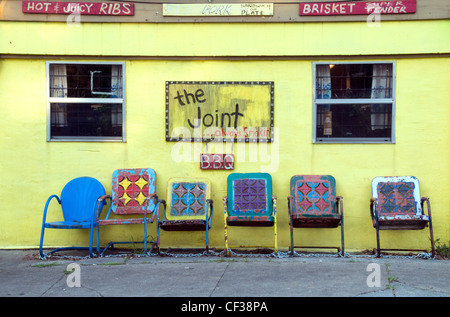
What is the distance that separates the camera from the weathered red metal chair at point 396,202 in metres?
7.51

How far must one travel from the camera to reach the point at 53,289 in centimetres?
607

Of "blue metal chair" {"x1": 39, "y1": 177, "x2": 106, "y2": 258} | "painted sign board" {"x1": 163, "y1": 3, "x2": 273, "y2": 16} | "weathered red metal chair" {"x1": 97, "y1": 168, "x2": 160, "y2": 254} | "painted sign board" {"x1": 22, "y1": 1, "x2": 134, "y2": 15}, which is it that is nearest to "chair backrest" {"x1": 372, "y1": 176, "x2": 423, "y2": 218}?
"painted sign board" {"x1": 163, "y1": 3, "x2": 273, "y2": 16}

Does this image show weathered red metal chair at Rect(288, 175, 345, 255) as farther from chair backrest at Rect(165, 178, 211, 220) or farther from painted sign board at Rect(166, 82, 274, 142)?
chair backrest at Rect(165, 178, 211, 220)

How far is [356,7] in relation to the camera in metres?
7.94

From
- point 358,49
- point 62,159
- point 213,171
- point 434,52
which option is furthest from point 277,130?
point 62,159

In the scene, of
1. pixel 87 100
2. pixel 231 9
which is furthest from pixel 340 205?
pixel 87 100

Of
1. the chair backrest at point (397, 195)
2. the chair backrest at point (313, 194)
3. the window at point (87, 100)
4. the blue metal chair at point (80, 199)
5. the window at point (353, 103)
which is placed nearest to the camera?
the chair backrest at point (397, 195)

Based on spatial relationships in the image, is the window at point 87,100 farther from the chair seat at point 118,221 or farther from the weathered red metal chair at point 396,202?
the weathered red metal chair at point 396,202

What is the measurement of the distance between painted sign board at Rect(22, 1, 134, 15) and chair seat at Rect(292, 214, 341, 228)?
3.71 meters

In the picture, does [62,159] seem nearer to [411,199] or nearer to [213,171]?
[213,171]

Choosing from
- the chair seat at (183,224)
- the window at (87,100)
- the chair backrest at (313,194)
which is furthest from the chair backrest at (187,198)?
the chair backrest at (313,194)

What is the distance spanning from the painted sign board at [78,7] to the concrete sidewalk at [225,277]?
11.3ft
